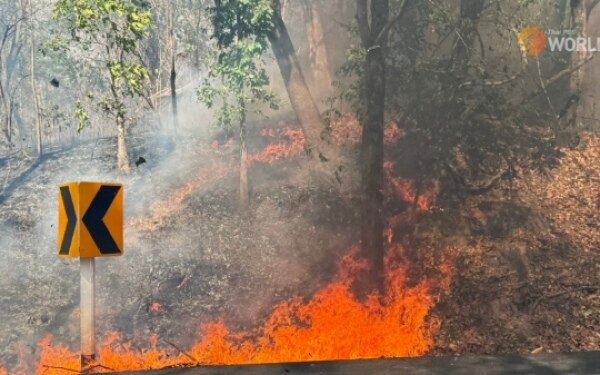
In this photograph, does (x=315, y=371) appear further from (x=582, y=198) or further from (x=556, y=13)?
(x=556, y=13)

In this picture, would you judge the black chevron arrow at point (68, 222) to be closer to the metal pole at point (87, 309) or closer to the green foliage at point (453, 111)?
the metal pole at point (87, 309)

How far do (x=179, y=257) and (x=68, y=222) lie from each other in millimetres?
8770

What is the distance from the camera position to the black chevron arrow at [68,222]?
15.6ft

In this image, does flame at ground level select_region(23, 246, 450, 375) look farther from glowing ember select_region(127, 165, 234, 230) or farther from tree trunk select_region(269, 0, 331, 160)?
tree trunk select_region(269, 0, 331, 160)

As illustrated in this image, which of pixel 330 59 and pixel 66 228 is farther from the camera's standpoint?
pixel 330 59

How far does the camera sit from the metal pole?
4734 mm

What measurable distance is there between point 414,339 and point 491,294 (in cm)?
196

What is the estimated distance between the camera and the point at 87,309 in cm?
474

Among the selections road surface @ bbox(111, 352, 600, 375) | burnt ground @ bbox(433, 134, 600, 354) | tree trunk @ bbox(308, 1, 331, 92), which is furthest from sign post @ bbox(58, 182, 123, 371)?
tree trunk @ bbox(308, 1, 331, 92)

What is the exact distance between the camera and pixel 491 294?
10.2 m

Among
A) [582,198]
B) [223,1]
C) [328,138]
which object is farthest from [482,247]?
[223,1]

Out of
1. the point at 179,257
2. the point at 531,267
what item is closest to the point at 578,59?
the point at 531,267

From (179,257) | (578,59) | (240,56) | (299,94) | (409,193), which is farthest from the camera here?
(578,59)

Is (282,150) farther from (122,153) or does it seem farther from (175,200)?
(122,153)
